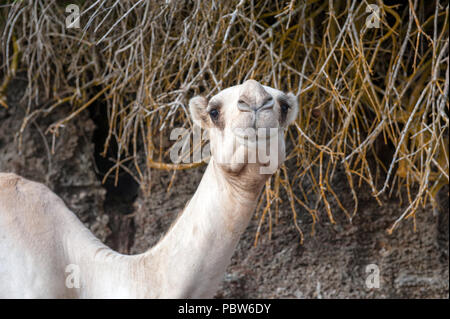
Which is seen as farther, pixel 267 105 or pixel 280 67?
pixel 280 67

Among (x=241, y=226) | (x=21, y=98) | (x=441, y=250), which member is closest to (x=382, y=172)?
(x=441, y=250)

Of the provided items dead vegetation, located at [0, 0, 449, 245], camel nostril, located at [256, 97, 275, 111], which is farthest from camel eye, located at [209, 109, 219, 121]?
dead vegetation, located at [0, 0, 449, 245]

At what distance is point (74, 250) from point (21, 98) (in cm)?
124

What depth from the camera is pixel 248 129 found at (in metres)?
1.17

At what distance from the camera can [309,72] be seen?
2336mm

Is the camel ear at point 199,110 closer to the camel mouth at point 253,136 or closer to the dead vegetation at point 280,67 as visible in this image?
the camel mouth at point 253,136

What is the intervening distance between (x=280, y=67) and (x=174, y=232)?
81 centimetres

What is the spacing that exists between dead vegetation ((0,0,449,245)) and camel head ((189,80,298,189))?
0.62 m

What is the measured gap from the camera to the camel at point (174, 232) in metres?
1.23

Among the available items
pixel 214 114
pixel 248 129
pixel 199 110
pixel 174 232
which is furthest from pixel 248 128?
pixel 174 232

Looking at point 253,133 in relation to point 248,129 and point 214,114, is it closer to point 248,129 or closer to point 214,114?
point 248,129

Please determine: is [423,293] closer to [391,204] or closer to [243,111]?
[391,204]

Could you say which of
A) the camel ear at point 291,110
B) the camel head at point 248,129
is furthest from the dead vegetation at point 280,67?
the camel head at point 248,129

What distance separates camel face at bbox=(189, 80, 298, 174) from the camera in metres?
1.18
